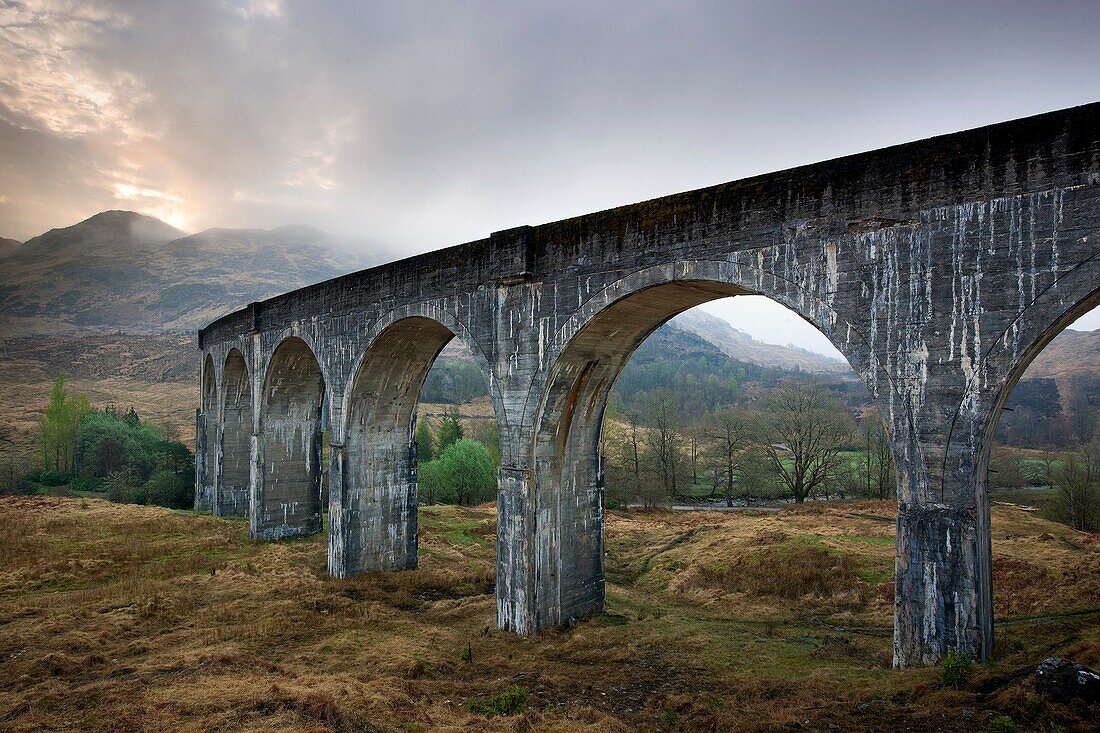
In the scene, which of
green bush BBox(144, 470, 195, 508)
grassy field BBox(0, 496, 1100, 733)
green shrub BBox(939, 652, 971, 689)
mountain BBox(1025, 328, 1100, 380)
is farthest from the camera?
mountain BBox(1025, 328, 1100, 380)

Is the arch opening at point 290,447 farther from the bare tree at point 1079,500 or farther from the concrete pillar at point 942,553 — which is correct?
the bare tree at point 1079,500

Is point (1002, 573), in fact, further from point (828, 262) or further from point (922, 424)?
point (828, 262)

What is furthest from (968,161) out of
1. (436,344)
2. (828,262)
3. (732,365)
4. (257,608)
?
(732,365)

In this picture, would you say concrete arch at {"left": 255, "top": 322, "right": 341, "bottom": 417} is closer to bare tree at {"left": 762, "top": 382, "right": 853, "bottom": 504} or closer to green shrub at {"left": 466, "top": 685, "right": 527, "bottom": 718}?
green shrub at {"left": 466, "top": 685, "right": 527, "bottom": 718}

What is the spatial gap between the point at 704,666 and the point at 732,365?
127 meters

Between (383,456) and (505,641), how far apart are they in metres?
7.54

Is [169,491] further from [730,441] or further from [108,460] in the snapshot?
[730,441]

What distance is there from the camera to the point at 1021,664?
724 centimetres

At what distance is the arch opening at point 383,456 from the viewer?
55.1 feet

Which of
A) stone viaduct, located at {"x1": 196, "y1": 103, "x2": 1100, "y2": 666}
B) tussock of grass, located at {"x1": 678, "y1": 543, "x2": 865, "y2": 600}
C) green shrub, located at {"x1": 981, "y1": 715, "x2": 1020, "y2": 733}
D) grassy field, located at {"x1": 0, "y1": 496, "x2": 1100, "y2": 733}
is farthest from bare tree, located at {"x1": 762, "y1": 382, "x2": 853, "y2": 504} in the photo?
green shrub, located at {"x1": 981, "y1": 715, "x2": 1020, "y2": 733}

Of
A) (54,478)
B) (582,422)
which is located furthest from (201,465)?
(582,422)

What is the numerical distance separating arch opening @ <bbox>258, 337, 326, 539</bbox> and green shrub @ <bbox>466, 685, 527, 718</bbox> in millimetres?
14944

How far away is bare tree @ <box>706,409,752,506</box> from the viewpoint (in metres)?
39.5

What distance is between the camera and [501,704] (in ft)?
29.3
